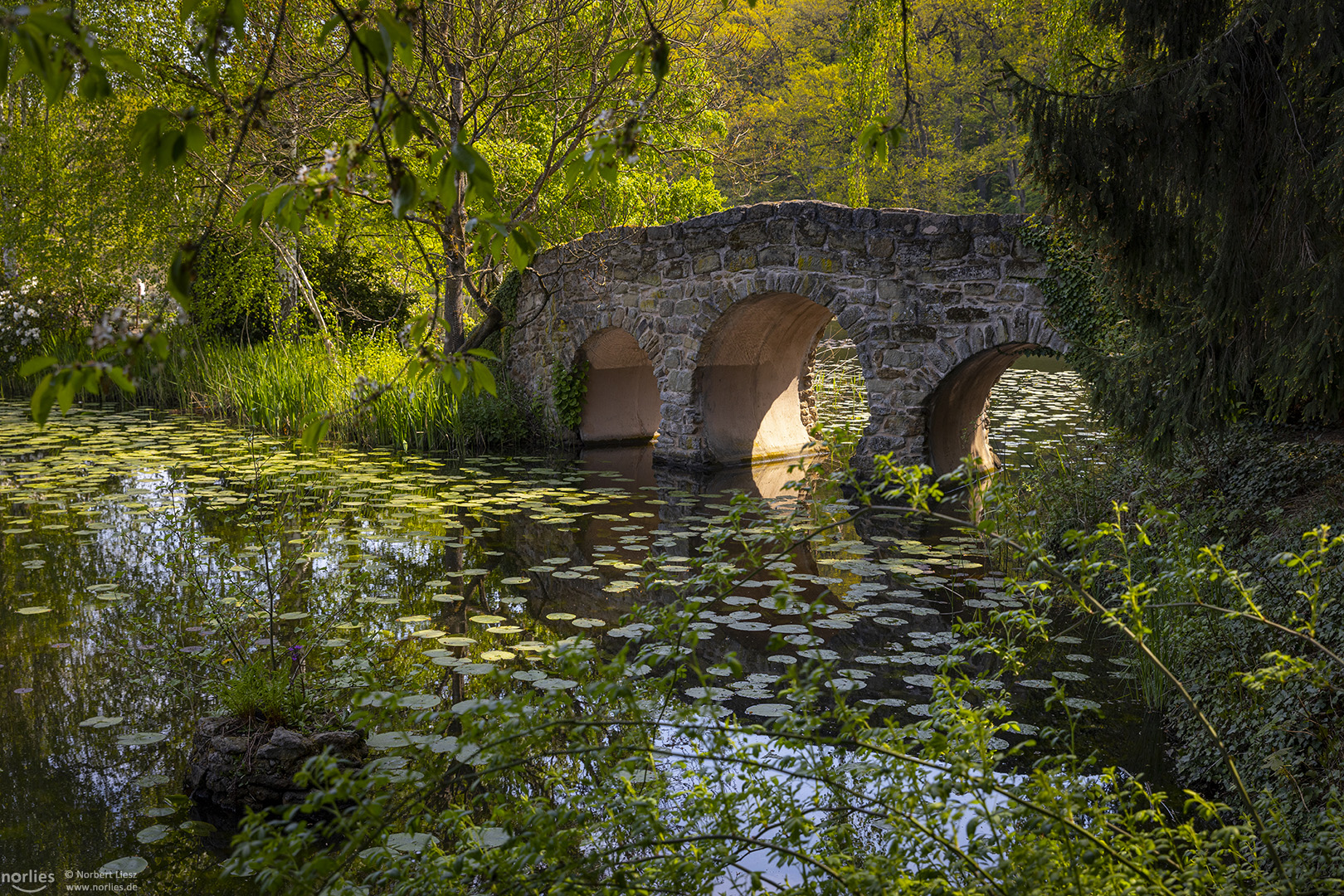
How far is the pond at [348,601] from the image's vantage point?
3453 mm

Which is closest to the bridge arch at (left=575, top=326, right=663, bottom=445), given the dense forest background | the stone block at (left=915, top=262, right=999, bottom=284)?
the dense forest background

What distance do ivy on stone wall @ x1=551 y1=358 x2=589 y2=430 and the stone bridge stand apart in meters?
0.11

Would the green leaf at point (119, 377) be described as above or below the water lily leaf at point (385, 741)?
above

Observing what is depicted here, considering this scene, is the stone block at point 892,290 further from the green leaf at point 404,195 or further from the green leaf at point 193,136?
the green leaf at point 193,136

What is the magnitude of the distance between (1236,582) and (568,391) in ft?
32.0

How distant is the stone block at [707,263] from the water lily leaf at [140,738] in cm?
711

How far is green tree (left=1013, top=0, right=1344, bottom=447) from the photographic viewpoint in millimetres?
3887

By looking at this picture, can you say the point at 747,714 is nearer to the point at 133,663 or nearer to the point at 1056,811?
the point at 1056,811

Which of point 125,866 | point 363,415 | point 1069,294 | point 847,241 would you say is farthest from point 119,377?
point 363,415

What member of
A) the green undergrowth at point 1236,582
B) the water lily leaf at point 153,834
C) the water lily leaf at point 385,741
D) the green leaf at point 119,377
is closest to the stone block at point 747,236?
the green undergrowth at point 1236,582

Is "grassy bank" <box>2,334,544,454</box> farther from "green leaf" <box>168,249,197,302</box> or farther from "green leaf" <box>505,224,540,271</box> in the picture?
"green leaf" <box>168,249,197,302</box>

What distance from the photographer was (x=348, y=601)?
17.7 ft

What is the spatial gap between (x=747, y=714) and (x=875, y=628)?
1.33 m

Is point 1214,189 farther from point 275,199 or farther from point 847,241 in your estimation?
point 847,241
